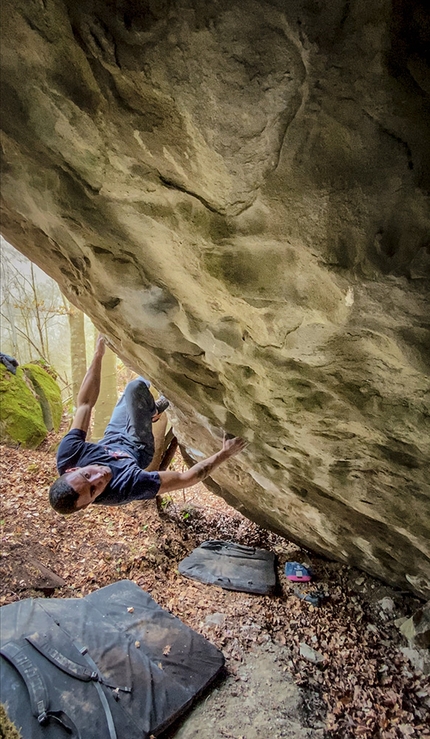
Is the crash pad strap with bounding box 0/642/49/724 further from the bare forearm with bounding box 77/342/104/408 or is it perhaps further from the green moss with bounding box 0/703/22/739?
the bare forearm with bounding box 77/342/104/408

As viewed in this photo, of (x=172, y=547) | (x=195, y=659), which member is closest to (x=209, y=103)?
(x=195, y=659)

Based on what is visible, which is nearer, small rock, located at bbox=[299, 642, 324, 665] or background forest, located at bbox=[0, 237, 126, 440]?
small rock, located at bbox=[299, 642, 324, 665]

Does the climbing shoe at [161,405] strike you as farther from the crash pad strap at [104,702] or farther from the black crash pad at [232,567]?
the crash pad strap at [104,702]

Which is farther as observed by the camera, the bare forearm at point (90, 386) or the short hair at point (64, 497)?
the bare forearm at point (90, 386)

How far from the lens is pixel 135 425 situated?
498 centimetres

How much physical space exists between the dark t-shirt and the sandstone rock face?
5.15ft

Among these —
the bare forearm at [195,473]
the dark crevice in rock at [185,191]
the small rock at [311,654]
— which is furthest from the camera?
the small rock at [311,654]

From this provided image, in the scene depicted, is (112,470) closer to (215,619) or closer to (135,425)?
(135,425)

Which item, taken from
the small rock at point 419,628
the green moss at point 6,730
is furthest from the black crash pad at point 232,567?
the green moss at point 6,730

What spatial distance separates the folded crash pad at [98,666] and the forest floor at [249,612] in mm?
298

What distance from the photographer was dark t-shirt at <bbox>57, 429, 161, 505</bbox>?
403 cm

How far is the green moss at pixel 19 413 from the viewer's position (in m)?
8.25

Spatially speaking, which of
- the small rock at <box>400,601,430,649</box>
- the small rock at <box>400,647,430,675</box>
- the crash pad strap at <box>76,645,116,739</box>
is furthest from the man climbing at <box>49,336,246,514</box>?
the small rock at <box>400,647,430,675</box>

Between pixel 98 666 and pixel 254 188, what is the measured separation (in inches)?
178
